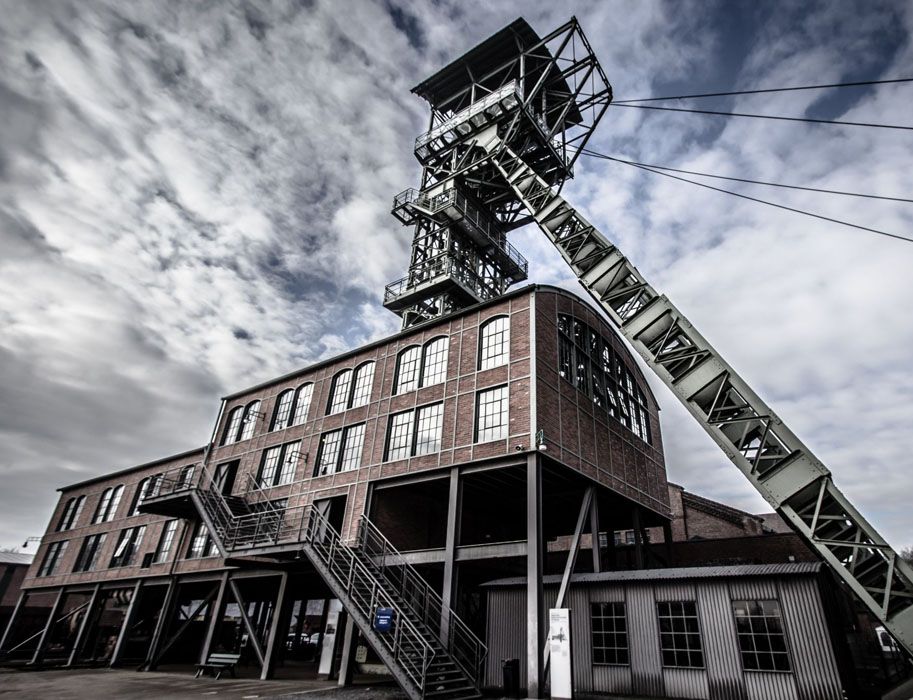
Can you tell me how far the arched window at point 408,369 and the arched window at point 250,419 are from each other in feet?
27.9

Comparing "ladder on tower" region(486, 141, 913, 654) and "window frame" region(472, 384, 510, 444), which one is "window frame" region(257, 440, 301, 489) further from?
"ladder on tower" region(486, 141, 913, 654)

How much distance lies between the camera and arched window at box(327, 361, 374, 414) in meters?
20.4

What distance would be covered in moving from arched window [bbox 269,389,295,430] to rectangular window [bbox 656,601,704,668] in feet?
53.6

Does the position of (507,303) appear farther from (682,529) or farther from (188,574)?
(682,529)

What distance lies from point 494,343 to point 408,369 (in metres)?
3.81

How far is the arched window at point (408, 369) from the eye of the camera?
1895 cm

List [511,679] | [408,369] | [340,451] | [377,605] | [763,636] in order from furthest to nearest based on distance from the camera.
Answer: [340,451] < [408,369] < [377,605] < [511,679] < [763,636]

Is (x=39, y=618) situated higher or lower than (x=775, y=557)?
lower

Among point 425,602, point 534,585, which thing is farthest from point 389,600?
point 534,585

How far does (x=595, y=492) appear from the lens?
16734mm

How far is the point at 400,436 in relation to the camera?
18188 millimetres

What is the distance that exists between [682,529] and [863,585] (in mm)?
23380

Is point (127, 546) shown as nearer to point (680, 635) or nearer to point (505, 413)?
point (505, 413)

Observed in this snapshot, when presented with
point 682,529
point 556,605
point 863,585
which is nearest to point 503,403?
point 556,605
